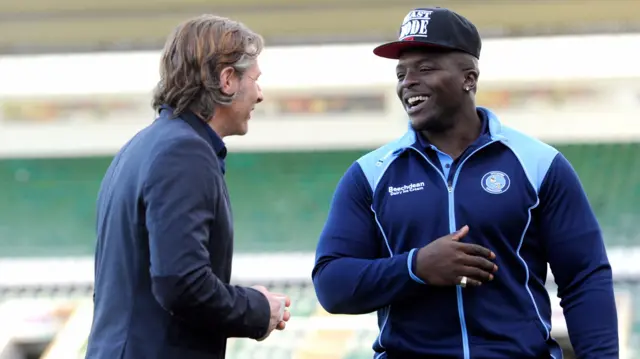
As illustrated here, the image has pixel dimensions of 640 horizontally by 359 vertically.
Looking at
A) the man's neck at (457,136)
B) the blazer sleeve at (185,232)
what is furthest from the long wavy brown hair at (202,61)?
the man's neck at (457,136)

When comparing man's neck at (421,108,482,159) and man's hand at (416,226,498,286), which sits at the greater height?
man's neck at (421,108,482,159)

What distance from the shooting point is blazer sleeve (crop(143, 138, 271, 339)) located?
1396 mm

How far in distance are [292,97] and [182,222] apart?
5.24 metres

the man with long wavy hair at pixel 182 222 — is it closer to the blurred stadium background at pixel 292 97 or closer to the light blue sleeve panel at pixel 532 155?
the light blue sleeve panel at pixel 532 155

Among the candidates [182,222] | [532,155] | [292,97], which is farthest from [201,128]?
[292,97]

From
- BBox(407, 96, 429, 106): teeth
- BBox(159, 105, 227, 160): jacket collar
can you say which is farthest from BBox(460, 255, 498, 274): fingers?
BBox(159, 105, 227, 160): jacket collar

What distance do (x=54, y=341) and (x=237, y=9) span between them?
13.8 feet

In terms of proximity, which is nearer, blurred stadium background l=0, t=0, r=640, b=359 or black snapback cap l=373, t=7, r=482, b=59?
black snapback cap l=373, t=7, r=482, b=59

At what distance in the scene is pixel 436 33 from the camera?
5.34 feet

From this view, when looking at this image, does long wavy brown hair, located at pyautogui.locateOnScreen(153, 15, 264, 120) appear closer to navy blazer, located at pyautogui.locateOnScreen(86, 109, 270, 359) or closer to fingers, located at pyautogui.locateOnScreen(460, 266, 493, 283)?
navy blazer, located at pyautogui.locateOnScreen(86, 109, 270, 359)

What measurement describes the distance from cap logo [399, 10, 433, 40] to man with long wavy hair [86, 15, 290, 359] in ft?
0.83

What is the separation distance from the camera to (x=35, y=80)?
676 centimetres

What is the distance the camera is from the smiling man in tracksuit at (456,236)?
1.56 m

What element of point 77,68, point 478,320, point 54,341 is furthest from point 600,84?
point 478,320
